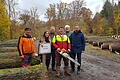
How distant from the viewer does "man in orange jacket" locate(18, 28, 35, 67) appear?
188 inches

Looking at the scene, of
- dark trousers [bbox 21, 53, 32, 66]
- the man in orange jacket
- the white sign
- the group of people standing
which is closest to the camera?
the man in orange jacket

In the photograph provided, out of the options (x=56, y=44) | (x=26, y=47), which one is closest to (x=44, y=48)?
(x=56, y=44)

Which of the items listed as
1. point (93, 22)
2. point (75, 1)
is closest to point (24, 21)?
point (75, 1)

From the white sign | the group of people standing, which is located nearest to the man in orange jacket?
the group of people standing

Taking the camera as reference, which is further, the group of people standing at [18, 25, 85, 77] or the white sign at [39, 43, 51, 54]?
the white sign at [39, 43, 51, 54]

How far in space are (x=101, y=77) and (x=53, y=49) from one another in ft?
7.25

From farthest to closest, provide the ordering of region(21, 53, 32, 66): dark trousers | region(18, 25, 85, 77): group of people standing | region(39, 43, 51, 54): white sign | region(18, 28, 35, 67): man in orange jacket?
region(39, 43, 51, 54): white sign
region(21, 53, 32, 66): dark trousers
region(18, 25, 85, 77): group of people standing
region(18, 28, 35, 67): man in orange jacket

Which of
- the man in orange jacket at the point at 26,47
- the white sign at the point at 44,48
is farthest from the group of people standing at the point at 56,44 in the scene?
the white sign at the point at 44,48

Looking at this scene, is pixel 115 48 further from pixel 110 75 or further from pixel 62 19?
pixel 62 19

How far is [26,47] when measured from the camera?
4.91 metres

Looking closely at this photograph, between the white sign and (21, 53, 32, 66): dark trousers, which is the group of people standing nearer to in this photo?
(21, 53, 32, 66): dark trousers

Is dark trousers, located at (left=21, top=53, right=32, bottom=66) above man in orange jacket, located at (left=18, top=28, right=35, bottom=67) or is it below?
below

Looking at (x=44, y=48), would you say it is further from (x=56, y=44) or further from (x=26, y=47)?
(x=26, y=47)

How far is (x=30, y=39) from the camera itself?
16.4 feet
